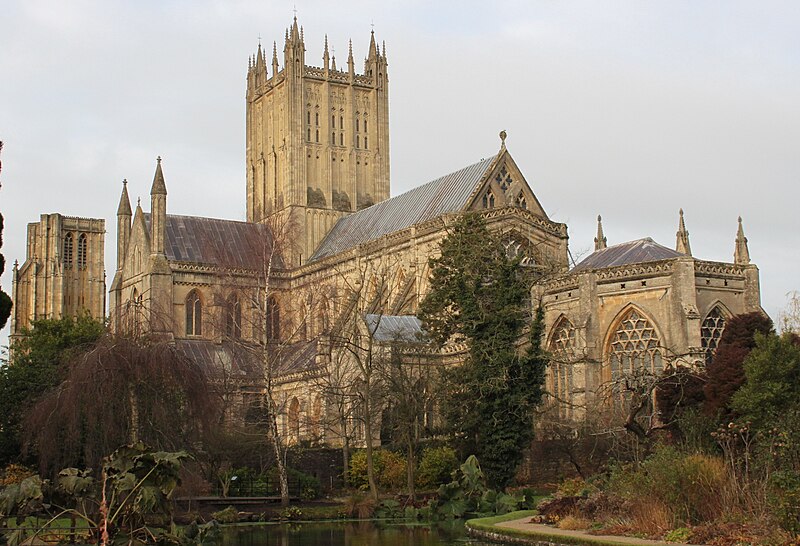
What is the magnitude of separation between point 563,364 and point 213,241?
29183 mm

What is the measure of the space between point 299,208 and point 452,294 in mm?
33487

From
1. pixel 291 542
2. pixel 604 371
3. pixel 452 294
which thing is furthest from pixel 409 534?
pixel 604 371

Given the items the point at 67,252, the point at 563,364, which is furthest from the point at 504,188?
the point at 67,252

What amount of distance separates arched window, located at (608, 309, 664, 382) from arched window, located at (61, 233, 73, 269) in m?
81.3

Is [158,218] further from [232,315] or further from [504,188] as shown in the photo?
[232,315]

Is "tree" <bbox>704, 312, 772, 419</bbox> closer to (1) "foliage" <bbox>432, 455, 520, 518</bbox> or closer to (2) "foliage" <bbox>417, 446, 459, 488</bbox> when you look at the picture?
(1) "foliage" <bbox>432, 455, 520, 518</bbox>

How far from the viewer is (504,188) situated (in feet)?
178

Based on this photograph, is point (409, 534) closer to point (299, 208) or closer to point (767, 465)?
point (767, 465)

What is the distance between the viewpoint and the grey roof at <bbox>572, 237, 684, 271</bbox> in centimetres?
4492

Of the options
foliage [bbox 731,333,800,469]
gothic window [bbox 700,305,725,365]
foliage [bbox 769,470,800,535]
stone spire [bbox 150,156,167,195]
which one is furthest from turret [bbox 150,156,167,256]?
foliage [bbox 769,470,800,535]

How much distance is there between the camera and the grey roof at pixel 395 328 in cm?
4262

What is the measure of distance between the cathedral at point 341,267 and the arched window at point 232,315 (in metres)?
0.19

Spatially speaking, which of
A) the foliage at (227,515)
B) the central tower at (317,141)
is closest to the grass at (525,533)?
the foliage at (227,515)

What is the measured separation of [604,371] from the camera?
43.2 meters
